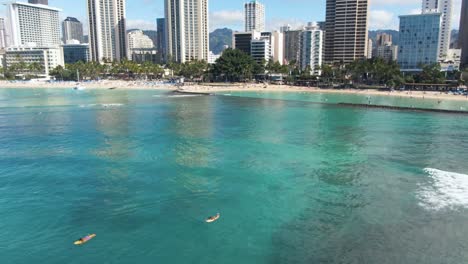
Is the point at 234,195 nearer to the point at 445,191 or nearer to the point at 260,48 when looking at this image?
the point at 445,191

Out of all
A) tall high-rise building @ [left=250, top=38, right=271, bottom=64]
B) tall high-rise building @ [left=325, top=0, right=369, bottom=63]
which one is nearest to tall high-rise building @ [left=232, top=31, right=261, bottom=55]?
tall high-rise building @ [left=250, top=38, right=271, bottom=64]

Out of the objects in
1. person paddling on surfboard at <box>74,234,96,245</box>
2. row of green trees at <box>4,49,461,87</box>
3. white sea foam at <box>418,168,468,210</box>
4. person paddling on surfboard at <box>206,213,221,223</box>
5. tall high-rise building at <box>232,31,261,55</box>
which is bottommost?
person paddling on surfboard at <box>74,234,96,245</box>

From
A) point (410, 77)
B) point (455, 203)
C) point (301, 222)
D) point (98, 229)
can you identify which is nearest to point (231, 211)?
point (301, 222)

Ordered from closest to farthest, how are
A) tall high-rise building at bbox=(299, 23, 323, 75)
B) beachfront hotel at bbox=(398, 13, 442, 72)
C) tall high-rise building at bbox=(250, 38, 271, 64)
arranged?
beachfront hotel at bbox=(398, 13, 442, 72) → tall high-rise building at bbox=(250, 38, 271, 64) → tall high-rise building at bbox=(299, 23, 323, 75)

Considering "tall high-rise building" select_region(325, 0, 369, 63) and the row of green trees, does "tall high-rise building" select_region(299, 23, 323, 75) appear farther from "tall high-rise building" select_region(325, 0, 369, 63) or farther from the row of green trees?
the row of green trees

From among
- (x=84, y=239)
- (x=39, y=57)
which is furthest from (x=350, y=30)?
(x=84, y=239)

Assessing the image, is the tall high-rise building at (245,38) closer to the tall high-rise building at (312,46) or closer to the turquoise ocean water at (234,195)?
the tall high-rise building at (312,46)
